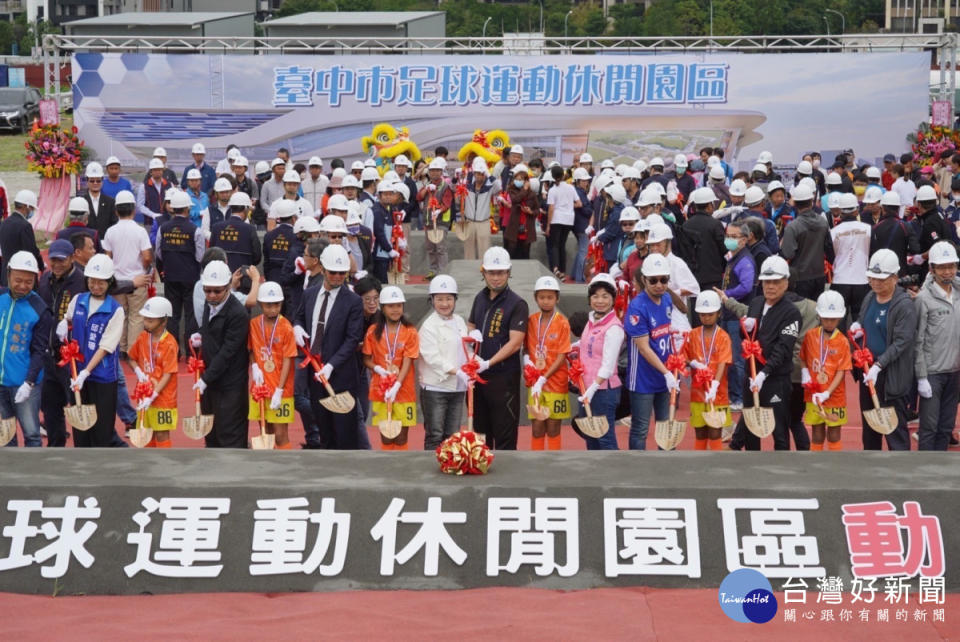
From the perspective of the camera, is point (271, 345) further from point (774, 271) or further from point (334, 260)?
point (774, 271)

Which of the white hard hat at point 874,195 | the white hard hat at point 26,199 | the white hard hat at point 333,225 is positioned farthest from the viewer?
the white hard hat at point 874,195

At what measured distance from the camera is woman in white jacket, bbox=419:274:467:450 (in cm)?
947

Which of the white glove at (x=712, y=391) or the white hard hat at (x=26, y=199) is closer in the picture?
the white glove at (x=712, y=391)

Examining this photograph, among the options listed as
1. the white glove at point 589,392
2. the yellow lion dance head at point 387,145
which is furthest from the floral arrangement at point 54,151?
the white glove at point 589,392

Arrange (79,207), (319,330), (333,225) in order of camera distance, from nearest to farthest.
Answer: (319,330) → (333,225) → (79,207)

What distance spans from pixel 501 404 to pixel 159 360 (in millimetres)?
2418

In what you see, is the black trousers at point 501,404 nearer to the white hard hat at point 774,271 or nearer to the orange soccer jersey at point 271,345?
the orange soccer jersey at point 271,345

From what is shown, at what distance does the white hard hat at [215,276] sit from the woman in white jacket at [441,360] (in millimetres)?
1439

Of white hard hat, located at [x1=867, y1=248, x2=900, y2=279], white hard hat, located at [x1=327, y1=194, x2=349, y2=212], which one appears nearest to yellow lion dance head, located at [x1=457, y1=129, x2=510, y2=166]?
white hard hat, located at [x1=327, y1=194, x2=349, y2=212]

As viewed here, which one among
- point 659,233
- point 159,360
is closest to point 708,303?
point 659,233

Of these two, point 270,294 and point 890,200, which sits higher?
point 890,200

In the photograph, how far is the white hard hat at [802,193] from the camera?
1295 centimetres

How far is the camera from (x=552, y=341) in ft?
31.4

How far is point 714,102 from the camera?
24266 mm
